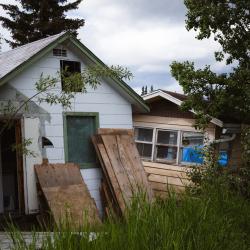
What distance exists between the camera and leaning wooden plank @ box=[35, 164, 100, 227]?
1081 centimetres

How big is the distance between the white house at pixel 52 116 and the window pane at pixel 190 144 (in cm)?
196

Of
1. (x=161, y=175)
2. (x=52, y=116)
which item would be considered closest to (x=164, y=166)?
(x=161, y=175)

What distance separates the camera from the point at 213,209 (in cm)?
490

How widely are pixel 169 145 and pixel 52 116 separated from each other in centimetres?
497

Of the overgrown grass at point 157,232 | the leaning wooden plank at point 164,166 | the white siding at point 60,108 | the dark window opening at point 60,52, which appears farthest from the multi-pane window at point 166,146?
the overgrown grass at point 157,232

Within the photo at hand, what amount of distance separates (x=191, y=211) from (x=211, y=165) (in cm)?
729

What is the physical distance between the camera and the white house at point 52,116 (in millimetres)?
11281

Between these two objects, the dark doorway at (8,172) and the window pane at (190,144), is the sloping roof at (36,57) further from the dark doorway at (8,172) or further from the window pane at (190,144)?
the window pane at (190,144)

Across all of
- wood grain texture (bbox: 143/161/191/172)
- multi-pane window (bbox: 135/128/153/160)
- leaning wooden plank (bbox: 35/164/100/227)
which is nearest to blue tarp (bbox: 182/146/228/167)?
wood grain texture (bbox: 143/161/191/172)

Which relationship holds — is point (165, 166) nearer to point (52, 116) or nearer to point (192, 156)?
point (192, 156)

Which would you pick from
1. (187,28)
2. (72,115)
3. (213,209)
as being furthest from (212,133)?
(213,209)

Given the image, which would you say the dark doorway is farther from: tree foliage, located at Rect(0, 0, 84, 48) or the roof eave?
tree foliage, located at Rect(0, 0, 84, 48)

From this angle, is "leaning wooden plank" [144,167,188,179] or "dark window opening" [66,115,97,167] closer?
"dark window opening" [66,115,97,167]

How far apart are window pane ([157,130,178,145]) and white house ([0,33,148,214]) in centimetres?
169
